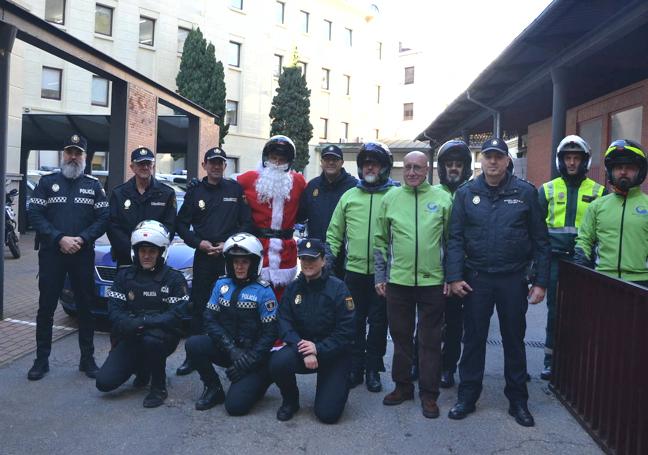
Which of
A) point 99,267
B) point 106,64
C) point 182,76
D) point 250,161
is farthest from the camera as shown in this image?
point 250,161

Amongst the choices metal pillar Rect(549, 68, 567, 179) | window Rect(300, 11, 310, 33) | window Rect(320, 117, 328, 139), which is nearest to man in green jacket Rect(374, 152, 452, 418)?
metal pillar Rect(549, 68, 567, 179)

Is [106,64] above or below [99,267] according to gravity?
above

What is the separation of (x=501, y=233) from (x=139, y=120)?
388 inches

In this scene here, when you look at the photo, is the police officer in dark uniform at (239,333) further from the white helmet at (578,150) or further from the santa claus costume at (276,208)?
the white helmet at (578,150)

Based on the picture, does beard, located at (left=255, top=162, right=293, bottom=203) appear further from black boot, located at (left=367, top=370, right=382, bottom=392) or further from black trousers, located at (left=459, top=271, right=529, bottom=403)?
black trousers, located at (left=459, top=271, right=529, bottom=403)

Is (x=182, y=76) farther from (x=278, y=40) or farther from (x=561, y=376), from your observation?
(x=561, y=376)

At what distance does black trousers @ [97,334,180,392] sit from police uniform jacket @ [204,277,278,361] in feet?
1.31

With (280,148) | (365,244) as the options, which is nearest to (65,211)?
(280,148)

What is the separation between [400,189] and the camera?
4613 mm

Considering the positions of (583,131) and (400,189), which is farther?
(583,131)

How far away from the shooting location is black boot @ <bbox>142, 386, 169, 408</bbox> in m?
4.48

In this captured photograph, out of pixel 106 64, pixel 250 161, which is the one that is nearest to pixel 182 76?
pixel 250 161

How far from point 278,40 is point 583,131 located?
2898 centimetres

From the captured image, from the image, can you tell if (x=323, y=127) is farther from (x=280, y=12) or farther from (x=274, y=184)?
(x=274, y=184)
